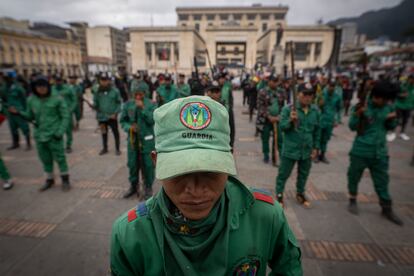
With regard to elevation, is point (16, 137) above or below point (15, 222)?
above

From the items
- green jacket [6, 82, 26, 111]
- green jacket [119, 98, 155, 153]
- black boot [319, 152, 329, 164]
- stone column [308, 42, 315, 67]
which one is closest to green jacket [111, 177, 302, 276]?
green jacket [119, 98, 155, 153]

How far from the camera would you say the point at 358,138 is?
12.5 feet

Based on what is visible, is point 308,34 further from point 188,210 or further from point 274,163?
point 188,210

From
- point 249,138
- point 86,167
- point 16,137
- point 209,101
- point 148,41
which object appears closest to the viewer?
point 209,101

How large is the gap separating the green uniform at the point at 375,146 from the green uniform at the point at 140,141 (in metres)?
3.52

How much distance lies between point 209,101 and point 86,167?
6035 mm

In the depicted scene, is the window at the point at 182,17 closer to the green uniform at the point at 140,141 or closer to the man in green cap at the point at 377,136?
the green uniform at the point at 140,141

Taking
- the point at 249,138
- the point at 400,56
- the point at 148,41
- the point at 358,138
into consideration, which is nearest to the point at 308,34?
the point at 400,56

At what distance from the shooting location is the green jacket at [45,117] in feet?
14.7

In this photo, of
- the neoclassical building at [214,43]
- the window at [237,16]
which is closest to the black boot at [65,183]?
the neoclassical building at [214,43]

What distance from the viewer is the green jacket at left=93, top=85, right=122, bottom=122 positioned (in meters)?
6.84

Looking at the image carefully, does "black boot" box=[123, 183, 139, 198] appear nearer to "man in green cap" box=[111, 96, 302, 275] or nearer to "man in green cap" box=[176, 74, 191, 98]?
"man in green cap" box=[111, 96, 302, 275]

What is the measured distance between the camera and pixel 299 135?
3.93 m

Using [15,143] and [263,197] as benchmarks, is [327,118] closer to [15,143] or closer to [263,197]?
[263,197]
